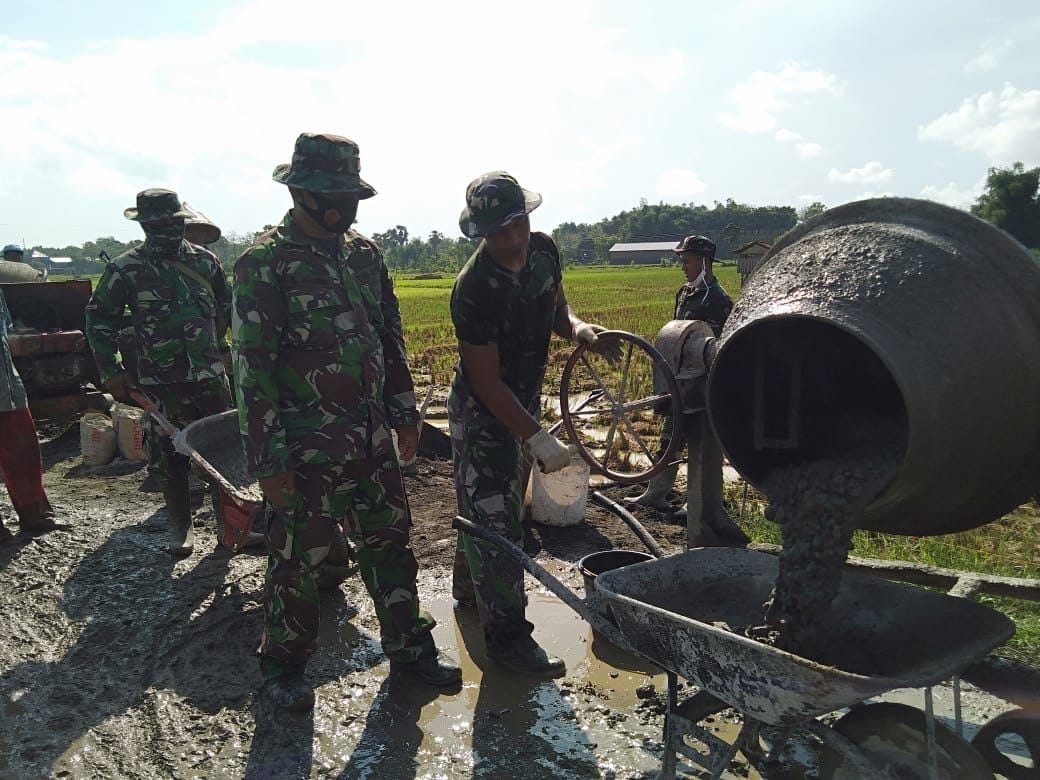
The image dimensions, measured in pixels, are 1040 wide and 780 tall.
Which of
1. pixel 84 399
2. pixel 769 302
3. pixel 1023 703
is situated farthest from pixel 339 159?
pixel 84 399

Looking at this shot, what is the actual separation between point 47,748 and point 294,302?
1963 millimetres

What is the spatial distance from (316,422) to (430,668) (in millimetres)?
1193

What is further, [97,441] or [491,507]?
[97,441]

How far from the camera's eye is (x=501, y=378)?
11.6ft

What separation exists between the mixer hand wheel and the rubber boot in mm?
2464

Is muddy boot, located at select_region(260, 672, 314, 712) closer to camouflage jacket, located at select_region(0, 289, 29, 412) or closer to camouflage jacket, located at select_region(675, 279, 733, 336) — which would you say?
camouflage jacket, located at select_region(0, 289, 29, 412)

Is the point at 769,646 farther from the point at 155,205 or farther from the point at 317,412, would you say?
the point at 155,205

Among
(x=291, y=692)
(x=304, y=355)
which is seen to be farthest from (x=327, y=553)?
(x=304, y=355)

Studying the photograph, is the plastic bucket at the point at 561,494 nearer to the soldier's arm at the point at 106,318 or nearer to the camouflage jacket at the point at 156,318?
the camouflage jacket at the point at 156,318

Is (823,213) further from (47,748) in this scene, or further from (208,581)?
(208,581)

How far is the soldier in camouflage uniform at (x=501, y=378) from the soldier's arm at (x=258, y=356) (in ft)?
2.45

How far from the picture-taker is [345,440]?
127 inches

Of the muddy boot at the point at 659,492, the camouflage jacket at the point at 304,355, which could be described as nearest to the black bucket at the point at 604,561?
the camouflage jacket at the point at 304,355

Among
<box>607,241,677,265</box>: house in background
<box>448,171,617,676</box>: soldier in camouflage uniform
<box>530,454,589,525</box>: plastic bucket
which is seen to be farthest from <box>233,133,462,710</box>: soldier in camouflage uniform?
<box>607,241,677,265</box>: house in background
